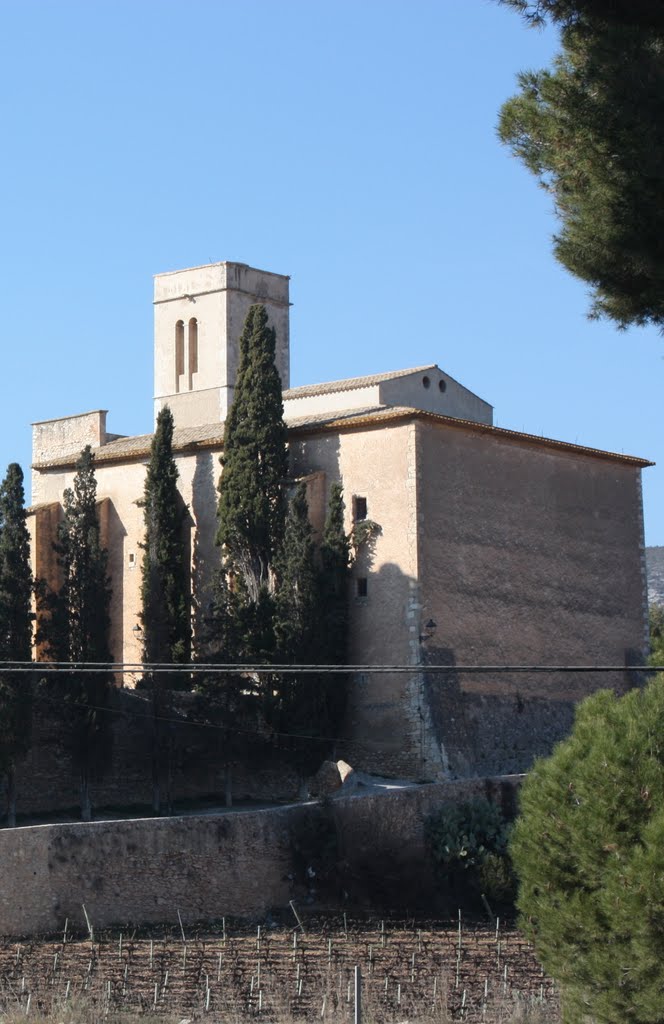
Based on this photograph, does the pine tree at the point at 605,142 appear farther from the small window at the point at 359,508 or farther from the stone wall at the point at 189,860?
the small window at the point at 359,508

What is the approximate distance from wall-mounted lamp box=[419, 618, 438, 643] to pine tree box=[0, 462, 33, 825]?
22.1 ft

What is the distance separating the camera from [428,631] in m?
32.1

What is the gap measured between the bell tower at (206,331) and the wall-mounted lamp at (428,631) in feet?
32.1

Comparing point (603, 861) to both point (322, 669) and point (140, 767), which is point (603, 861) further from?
point (140, 767)

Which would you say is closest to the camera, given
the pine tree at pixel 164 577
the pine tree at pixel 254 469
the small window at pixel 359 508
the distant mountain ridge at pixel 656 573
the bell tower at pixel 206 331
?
the pine tree at pixel 254 469

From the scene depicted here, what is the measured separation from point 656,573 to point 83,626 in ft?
264

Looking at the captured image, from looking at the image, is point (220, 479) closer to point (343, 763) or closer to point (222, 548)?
point (222, 548)

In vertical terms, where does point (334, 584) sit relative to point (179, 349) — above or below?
below

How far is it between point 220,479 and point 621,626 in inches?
353

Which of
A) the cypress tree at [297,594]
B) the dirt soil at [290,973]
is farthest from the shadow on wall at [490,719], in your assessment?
the dirt soil at [290,973]

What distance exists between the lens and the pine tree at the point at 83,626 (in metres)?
30.8

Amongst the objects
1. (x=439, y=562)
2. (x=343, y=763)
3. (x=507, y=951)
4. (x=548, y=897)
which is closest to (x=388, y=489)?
(x=439, y=562)

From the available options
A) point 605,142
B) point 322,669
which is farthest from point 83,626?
point 605,142

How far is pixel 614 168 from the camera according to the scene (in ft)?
47.3
